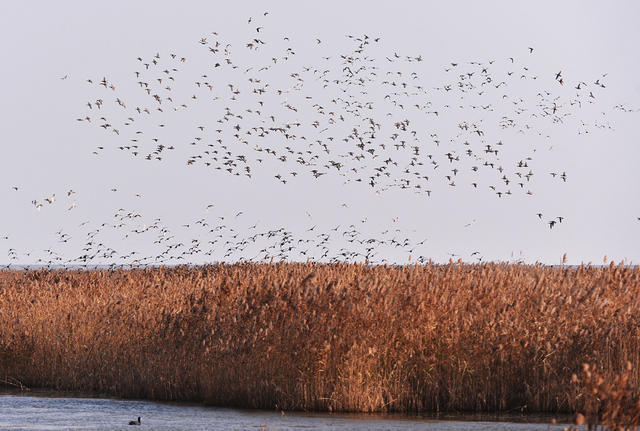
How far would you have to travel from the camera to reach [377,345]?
15.0m

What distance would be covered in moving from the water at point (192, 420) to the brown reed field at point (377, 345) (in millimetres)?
583

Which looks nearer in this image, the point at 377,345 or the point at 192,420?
the point at 192,420

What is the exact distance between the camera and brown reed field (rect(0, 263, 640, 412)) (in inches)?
579

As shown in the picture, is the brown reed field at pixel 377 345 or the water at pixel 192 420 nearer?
the water at pixel 192 420

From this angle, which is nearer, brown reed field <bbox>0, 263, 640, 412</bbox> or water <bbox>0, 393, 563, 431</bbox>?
water <bbox>0, 393, 563, 431</bbox>

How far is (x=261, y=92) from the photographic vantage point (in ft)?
83.3

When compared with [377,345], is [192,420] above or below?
below

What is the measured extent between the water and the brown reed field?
0.58 m

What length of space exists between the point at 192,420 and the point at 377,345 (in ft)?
10.9

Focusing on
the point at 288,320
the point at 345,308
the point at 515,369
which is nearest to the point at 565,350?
the point at 515,369

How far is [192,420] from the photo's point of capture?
1399 cm

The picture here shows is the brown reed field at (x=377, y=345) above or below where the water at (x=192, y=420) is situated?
above

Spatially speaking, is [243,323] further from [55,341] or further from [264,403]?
[55,341]

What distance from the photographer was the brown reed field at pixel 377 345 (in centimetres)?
1471
